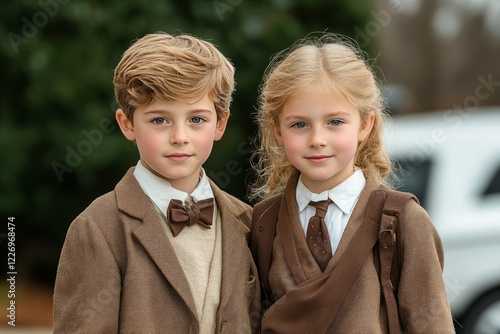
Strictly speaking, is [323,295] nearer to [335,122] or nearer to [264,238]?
[264,238]

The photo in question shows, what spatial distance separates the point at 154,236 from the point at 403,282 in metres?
0.84

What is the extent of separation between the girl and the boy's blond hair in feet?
0.75

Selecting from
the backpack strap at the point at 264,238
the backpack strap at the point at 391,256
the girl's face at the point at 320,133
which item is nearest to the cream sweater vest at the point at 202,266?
the backpack strap at the point at 264,238

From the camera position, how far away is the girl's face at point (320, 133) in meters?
3.05

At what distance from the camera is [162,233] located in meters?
3.04

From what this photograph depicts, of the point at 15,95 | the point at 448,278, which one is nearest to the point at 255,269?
the point at 448,278

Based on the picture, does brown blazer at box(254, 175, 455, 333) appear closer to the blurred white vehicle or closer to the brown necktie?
the brown necktie

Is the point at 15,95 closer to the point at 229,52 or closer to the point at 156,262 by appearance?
the point at 229,52

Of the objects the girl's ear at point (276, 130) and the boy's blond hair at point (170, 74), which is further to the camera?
the girl's ear at point (276, 130)

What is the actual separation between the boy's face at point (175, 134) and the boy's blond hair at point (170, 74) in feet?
0.11

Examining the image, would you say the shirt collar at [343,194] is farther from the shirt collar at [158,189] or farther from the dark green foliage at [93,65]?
the dark green foliage at [93,65]

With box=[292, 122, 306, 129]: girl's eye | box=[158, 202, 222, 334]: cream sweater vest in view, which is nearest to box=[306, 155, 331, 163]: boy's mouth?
box=[292, 122, 306, 129]: girl's eye

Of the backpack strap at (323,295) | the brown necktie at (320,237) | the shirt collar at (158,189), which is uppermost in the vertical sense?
the shirt collar at (158,189)

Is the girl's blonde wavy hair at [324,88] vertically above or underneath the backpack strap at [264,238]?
above
